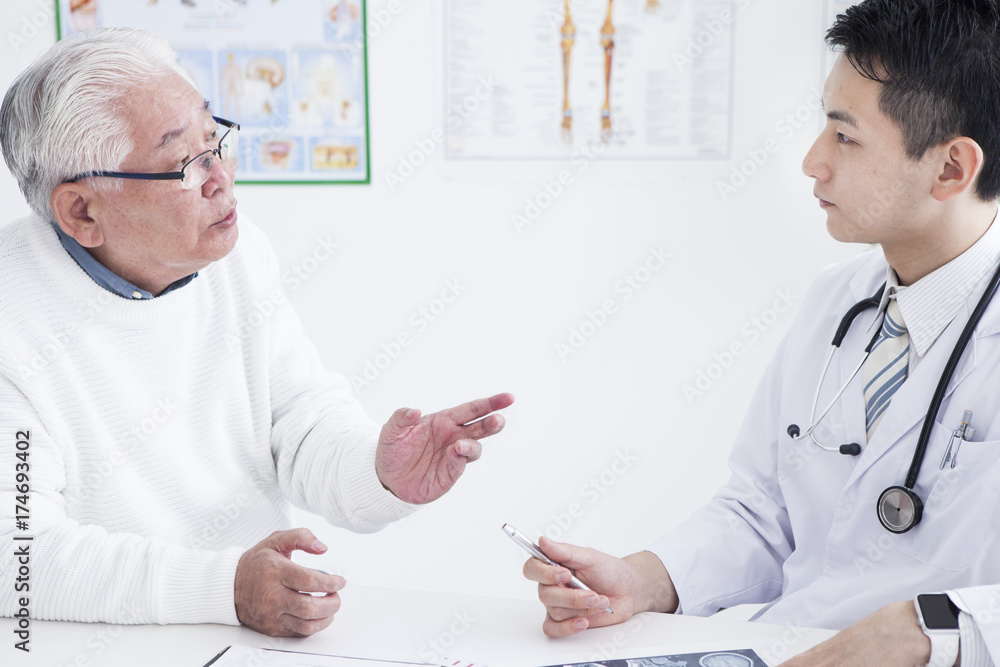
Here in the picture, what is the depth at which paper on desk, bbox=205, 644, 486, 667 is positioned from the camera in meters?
1.03

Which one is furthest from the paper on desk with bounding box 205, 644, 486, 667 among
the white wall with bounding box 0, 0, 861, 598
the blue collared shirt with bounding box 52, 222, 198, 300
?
the white wall with bounding box 0, 0, 861, 598

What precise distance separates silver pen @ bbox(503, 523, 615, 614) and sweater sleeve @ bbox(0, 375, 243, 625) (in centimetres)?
40

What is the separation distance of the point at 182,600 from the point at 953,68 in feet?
4.54

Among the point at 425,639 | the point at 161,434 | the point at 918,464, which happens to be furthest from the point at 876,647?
the point at 161,434

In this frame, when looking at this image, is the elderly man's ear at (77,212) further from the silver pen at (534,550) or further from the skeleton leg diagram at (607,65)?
the skeleton leg diagram at (607,65)

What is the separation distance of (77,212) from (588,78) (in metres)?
1.66

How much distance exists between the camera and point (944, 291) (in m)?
1.30

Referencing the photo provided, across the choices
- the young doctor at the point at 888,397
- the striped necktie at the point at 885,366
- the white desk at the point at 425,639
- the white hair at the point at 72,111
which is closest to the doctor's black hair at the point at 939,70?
the young doctor at the point at 888,397

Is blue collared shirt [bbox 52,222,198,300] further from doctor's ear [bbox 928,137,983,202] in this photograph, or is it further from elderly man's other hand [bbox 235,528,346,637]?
doctor's ear [bbox 928,137,983,202]

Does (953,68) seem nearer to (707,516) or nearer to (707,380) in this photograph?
(707,516)

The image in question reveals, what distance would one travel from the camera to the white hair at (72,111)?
1307 mm

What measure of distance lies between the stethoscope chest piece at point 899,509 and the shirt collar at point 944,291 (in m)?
0.23

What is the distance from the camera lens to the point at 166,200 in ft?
4.50

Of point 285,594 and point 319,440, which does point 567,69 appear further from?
point 285,594
